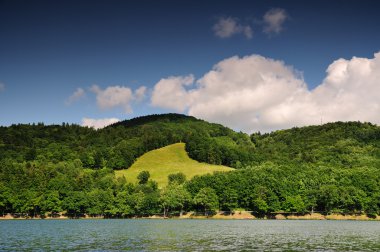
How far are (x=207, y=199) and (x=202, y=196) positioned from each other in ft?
A: 7.69

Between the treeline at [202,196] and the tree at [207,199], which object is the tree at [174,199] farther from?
the tree at [207,199]

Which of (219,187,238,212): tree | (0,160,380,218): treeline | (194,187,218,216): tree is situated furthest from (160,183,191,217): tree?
(219,187,238,212): tree

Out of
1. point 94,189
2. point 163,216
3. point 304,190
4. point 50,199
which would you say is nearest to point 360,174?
point 304,190

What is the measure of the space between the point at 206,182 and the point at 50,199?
65.1 m

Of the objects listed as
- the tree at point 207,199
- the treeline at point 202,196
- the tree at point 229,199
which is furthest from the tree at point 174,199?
the tree at point 229,199

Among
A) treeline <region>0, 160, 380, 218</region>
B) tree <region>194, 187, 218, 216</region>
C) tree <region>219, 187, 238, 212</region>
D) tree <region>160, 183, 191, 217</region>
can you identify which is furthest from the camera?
tree <region>219, 187, 238, 212</region>

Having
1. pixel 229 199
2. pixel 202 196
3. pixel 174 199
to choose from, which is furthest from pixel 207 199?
pixel 174 199

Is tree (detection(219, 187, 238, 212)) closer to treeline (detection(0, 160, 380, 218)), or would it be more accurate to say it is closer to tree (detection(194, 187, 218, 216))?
treeline (detection(0, 160, 380, 218))

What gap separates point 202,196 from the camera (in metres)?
164

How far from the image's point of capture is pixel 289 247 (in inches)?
2106

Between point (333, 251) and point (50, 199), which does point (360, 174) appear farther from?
point (333, 251)

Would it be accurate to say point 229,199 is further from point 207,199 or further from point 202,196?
point 202,196

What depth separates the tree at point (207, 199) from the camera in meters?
163

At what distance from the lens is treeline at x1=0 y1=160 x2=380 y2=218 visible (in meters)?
161
